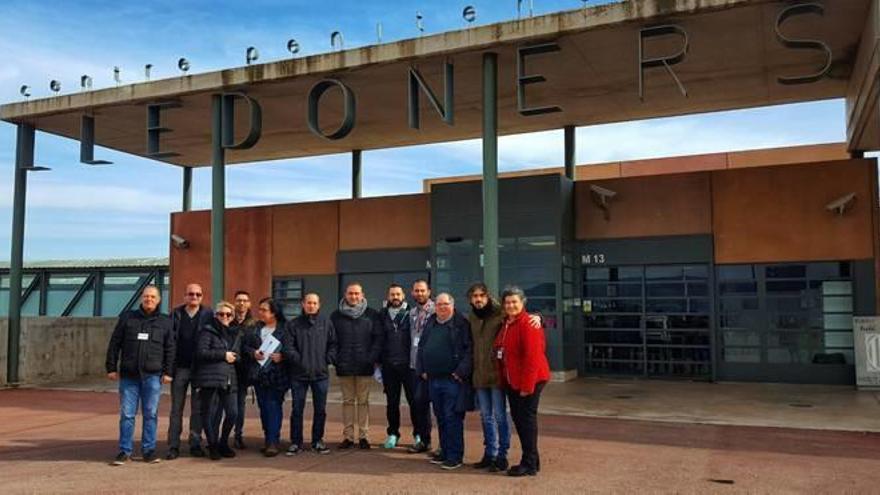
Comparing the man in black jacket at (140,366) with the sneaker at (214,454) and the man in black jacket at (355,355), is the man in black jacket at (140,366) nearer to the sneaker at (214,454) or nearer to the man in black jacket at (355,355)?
the sneaker at (214,454)

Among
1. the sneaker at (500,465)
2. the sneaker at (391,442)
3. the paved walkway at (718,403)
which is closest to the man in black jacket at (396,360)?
the sneaker at (391,442)

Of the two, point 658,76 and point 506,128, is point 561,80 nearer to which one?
point 658,76

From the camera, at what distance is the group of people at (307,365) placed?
7297mm

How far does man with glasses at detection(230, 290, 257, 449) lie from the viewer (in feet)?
27.1

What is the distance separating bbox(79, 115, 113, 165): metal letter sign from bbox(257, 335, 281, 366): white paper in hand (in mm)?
9842

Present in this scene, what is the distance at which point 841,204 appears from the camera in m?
14.1

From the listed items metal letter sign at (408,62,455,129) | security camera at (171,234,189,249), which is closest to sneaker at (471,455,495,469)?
metal letter sign at (408,62,455,129)

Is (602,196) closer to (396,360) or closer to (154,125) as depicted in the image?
(396,360)

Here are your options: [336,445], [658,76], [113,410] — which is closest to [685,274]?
[658,76]

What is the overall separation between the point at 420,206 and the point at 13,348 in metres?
9.23

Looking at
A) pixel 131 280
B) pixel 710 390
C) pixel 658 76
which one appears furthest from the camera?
pixel 131 280

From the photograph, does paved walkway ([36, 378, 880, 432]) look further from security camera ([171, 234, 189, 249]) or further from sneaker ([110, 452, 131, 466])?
security camera ([171, 234, 189, 249])

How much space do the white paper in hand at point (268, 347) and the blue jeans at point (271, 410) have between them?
30 cm

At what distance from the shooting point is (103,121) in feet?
58.0
